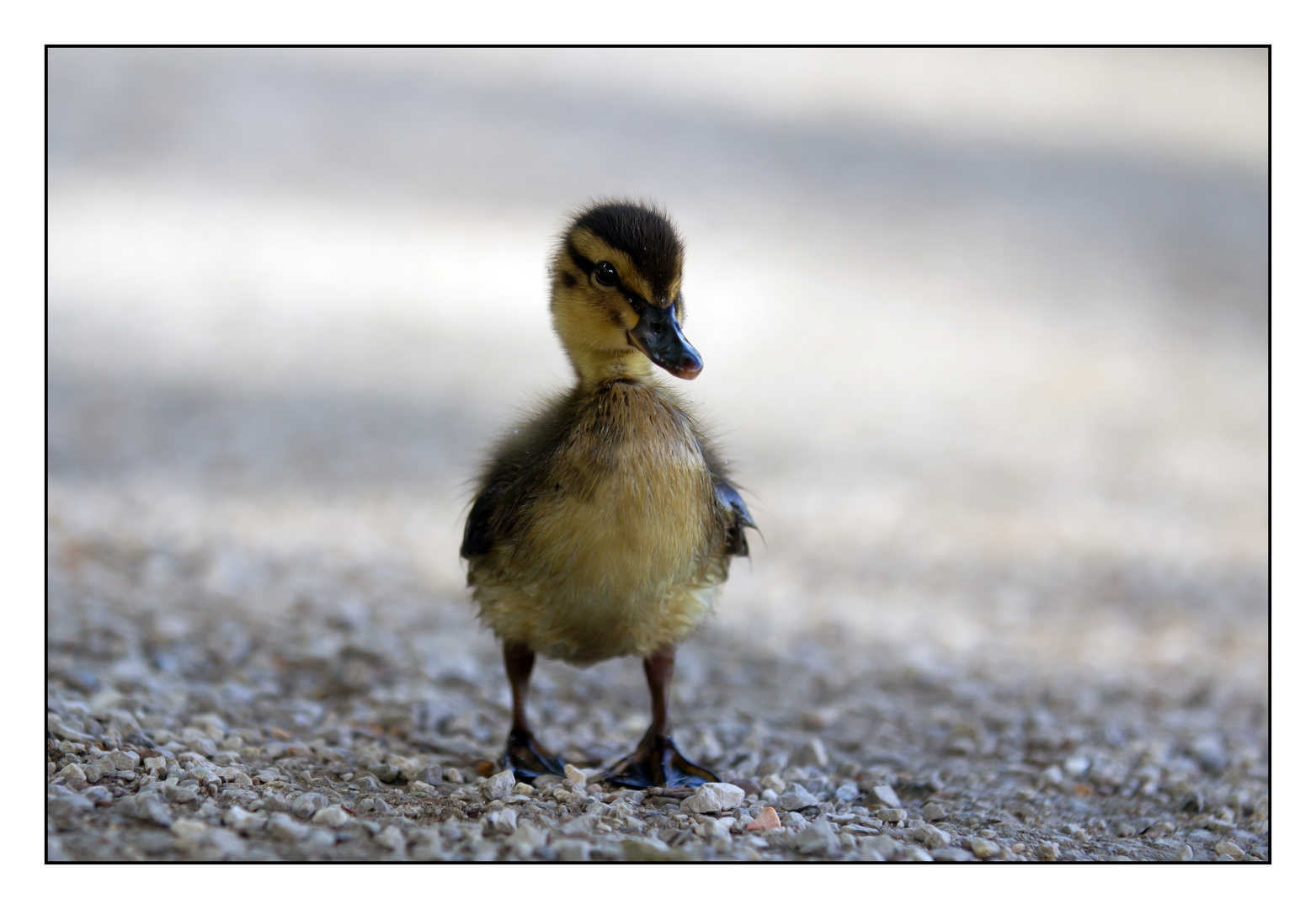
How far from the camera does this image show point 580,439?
247cm

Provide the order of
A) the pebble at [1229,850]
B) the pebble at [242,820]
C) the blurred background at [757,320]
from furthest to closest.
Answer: the blurred background at [757,320]
the pebble at [1229,850]
the pebble at [242,820]

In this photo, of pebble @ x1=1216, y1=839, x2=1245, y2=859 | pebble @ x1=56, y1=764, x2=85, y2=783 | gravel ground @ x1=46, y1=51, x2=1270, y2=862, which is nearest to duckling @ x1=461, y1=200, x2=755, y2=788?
gravel ground @ x1=46, y1=51, x2=1270, y2=862

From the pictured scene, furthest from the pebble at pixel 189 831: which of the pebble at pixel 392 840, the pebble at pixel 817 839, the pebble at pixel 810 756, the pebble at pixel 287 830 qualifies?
the pebble at pixel 810 756

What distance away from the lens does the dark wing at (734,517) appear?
269cm

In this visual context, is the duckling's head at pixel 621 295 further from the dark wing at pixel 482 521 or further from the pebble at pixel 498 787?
the pebble at pixel 498 787

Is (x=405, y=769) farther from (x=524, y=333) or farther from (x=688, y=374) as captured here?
(x=524, y=333)

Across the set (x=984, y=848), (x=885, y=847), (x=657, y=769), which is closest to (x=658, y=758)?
(x=657, y=769)

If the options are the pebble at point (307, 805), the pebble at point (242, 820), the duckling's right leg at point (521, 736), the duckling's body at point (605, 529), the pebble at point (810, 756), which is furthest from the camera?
the pebble at point (810, 756)

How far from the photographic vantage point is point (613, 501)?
2393mm

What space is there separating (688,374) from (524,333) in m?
5.13

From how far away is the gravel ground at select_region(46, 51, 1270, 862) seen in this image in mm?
2674

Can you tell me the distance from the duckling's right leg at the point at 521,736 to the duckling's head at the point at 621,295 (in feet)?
2.23

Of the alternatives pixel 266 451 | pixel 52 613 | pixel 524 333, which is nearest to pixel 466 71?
pixel 524 333

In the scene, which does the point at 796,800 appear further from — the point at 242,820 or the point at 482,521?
the point at 242,820
